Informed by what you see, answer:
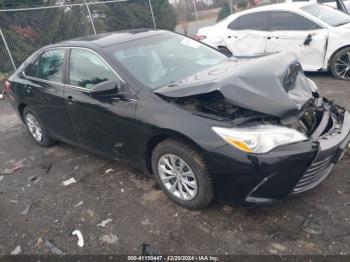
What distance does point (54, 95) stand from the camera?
4.17 meters

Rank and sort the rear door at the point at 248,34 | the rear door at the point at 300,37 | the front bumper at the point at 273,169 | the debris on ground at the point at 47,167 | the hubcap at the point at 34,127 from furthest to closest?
1. the rear door at the point at 248,34
2. the rear door at the point at 300,37
3. the hubcap at the point at 34,127
4. the debris on ground at the point at 47,167
5. the front bumper at the point at 273,169

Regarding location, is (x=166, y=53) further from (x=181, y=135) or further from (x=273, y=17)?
(x=273, y=17)

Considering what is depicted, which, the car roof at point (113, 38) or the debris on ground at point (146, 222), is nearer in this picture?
the debris on ground at point (146, 222)

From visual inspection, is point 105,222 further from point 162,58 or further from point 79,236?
point 162,58

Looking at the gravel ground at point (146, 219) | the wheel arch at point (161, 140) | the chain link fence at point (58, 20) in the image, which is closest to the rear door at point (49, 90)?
the gravel ground at point (146, 219)

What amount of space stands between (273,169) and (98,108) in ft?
6.62

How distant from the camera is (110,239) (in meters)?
2.97

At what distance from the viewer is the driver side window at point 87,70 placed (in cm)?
350

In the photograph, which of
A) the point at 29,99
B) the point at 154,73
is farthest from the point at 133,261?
the point at 29,99

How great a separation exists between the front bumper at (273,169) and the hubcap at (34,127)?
339 cm

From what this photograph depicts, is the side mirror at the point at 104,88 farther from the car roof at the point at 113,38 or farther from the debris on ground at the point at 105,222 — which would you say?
the debris on ground at the point at 105,222

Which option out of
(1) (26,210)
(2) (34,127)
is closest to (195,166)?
(1) (26,210)

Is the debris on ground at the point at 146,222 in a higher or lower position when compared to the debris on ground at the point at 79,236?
higher

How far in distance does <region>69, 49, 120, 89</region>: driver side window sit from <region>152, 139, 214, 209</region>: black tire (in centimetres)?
89
